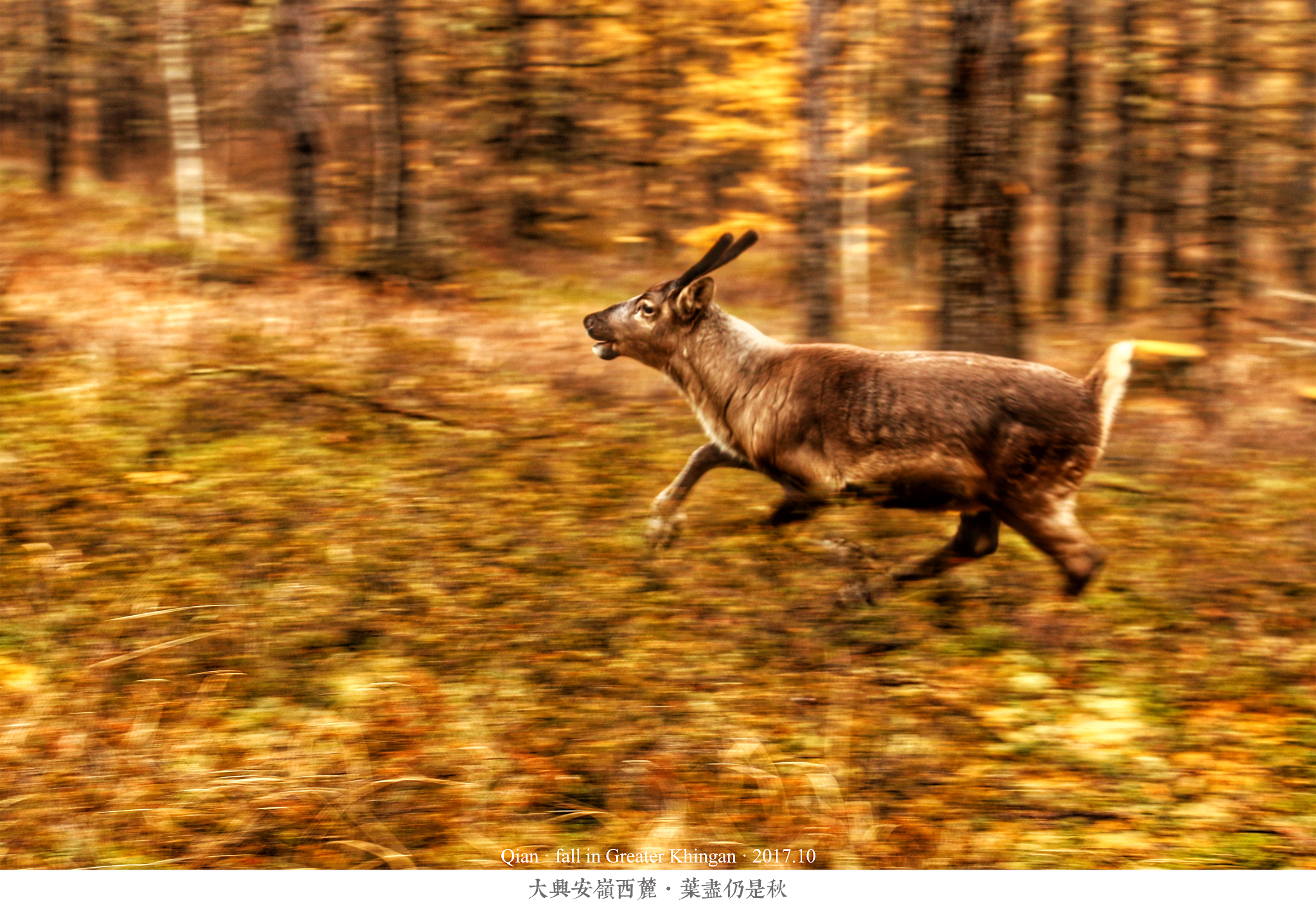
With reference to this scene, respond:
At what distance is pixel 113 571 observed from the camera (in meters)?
5.65

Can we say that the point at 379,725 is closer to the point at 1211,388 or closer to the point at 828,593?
the point at 828,593

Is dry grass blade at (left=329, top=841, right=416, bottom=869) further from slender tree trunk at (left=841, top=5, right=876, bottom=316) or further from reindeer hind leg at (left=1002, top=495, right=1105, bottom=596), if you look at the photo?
slender tree trunk at (left=841, top=5, right=876, bottom=316)

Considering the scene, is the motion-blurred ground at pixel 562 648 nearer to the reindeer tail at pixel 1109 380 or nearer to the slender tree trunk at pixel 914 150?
the reindeer tail at pixel 1109 380

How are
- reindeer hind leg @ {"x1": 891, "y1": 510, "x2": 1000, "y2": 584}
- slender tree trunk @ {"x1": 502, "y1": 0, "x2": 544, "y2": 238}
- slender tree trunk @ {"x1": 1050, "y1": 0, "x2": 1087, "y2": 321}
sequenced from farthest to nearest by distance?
slender tree trunk @ {"x1": 502, "y1": 0, "x2": 544, "y2": 238} → slender tree trunk @ {"x1": 1050, "y1": 0, "x2": 1087, "y2": 321} → reindeer hind leg @ {"x1": 891, "y1": 510, "x2": 1000, "y2": 584}

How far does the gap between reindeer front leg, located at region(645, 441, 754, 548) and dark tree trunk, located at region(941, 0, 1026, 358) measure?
7.24 feet

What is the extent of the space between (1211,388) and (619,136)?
761 centimetres

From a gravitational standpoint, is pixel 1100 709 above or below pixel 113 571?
below

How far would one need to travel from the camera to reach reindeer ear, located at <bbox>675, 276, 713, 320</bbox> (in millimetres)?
6090

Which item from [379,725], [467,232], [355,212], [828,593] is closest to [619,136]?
[467,232]

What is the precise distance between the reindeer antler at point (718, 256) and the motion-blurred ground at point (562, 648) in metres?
1.51

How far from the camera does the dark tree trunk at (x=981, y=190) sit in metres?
6.95

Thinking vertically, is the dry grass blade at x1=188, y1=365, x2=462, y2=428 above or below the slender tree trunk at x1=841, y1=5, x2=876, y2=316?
below

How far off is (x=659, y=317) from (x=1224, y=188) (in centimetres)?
736

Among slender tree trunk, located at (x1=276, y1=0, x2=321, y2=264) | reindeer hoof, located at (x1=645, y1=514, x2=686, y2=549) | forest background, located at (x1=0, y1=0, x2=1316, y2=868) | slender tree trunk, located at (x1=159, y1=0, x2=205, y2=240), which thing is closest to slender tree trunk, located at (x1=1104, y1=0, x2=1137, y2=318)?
forest background, located at (x1=0, y1=0, x2=1316, y2=868)
